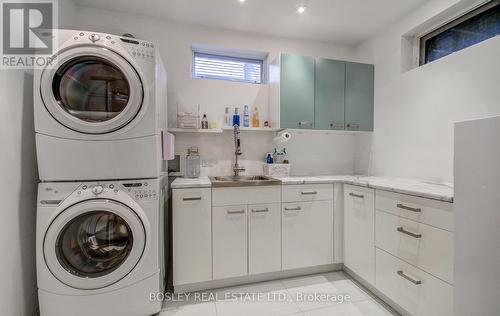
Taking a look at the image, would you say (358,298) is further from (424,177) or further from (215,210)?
(215,210)

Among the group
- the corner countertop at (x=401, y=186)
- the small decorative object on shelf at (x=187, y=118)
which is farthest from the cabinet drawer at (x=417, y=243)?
the small decorative object on shelf at (x=187, y=118)

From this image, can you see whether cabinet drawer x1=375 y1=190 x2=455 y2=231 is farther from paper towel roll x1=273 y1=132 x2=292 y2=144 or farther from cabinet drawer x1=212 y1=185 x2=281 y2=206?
paper towel roll x1=273 y1=132 x2=292 y2=144

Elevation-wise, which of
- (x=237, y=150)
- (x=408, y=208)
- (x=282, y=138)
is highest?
(x=282, y=138)

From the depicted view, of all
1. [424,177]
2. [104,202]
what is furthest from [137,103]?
[424,177]

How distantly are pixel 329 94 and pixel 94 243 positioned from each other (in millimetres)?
2431

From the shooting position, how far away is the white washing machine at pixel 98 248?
1.29 meters

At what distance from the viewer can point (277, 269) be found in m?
1.91

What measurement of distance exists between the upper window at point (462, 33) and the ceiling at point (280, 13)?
13.3 inches

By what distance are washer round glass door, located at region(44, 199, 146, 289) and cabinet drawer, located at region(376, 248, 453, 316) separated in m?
1.71

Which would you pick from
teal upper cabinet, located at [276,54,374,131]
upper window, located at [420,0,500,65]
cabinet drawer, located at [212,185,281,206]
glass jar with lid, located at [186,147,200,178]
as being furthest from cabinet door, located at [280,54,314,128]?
upper window, located at [420,0,500,65]

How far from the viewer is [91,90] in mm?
1422

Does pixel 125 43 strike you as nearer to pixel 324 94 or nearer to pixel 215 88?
pixel 215 88

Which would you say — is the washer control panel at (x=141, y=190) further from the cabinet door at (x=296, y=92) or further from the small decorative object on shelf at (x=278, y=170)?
the cabinet door at (x=296, y=92)

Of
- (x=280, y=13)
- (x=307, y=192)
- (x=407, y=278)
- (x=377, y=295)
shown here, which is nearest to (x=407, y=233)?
(x=407, y=278)
